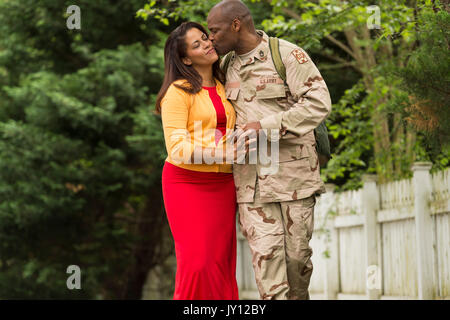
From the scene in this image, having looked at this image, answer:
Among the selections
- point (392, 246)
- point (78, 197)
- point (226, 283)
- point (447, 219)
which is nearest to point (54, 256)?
point (78, 197)

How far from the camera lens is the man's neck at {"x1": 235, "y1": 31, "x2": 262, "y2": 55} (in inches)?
176

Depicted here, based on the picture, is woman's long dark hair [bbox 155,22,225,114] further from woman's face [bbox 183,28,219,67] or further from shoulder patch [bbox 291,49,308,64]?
shoulder patch [bbox 291,49,308,64]

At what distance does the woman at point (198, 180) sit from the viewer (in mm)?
4434

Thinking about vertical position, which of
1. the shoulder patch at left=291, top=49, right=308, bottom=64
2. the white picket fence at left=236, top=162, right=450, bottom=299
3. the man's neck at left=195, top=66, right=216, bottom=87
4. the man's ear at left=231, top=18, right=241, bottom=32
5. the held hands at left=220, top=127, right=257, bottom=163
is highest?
the man's ear at left=231, top=18, right=241, bottom=32

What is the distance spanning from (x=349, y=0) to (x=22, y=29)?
24.0ft

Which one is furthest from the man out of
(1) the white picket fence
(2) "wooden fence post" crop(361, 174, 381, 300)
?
(2) "wooden fence post" crop(361, 174, 381, 300)

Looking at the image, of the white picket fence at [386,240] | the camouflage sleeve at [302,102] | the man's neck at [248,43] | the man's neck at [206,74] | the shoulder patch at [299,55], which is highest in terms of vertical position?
the man's neck at [248,43]

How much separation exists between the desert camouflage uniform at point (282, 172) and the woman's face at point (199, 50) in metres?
0.18

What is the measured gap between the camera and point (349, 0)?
8.43 meters

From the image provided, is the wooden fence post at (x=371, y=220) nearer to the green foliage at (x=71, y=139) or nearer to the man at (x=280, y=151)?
the green foliage at (x=71, y=139)

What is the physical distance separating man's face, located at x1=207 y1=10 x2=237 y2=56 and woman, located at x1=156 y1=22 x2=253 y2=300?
0.08 m

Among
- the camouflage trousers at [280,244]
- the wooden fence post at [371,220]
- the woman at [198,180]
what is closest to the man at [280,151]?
the camouflage trousers at [280,244]

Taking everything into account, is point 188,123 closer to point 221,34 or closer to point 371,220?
point 221,34

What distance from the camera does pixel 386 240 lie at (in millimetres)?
8719
